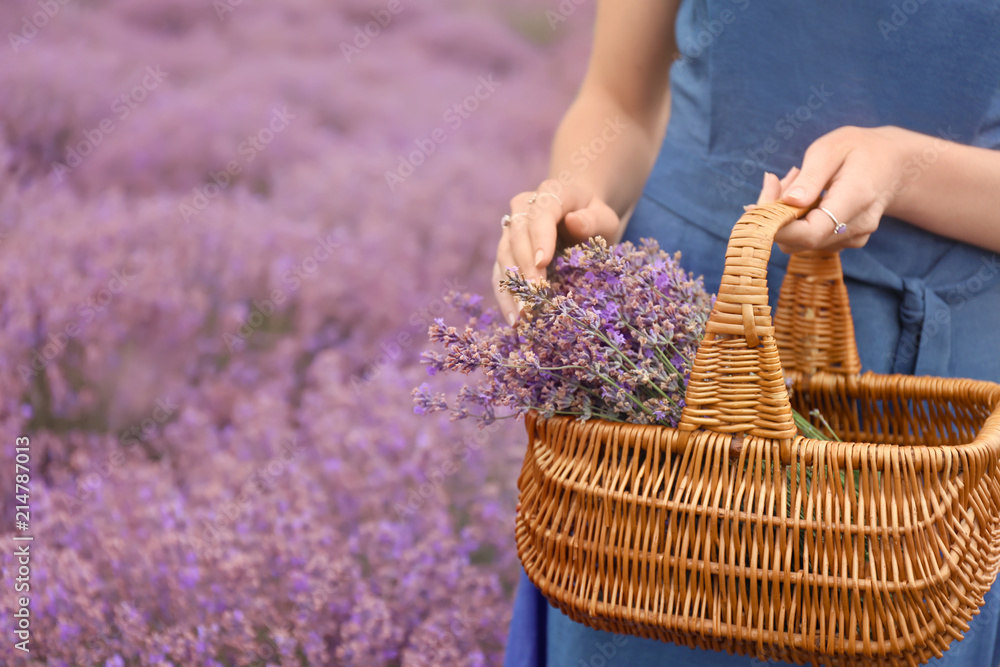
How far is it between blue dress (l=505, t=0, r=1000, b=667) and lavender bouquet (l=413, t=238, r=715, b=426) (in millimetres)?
267

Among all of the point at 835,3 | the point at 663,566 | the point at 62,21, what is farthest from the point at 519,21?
the point at 663,566

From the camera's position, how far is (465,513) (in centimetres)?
150

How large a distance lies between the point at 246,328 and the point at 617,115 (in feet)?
2.84

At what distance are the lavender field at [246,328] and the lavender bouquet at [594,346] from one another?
79cm

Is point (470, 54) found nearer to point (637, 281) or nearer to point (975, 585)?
point (637, 281)

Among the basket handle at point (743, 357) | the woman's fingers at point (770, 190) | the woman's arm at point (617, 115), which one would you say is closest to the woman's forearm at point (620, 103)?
the woman's arm at point (617, 115)

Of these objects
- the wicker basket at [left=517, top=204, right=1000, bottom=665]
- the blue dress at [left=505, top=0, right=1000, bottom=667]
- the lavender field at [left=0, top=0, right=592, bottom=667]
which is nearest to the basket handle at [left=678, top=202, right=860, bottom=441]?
the wicker basket at [left=517, top=204, right=1000, bottom=665]

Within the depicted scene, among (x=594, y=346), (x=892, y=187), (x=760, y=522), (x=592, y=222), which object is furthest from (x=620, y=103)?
(x=760, y=522)

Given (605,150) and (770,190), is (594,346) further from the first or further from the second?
(605,150)

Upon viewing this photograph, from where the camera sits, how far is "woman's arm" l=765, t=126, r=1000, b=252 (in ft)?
2.10

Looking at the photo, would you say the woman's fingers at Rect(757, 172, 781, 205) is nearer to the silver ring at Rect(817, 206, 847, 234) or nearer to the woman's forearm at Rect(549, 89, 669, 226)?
the silver ring at Rect(817, 206, 847, 234)

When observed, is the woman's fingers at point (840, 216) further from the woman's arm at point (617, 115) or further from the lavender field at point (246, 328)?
the lavender field at point (246, 328)

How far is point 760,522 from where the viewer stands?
538 millimetres

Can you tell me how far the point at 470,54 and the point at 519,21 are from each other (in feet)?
0.47
